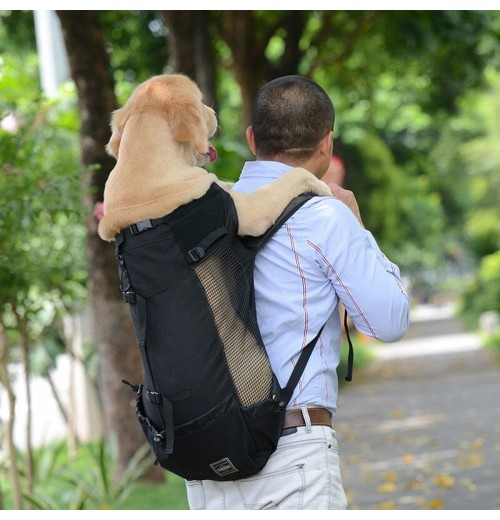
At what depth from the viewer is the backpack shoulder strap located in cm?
289

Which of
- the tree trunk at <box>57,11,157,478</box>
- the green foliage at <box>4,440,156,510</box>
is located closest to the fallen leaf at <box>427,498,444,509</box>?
the green foliage at <box>4,440,156,510</box>

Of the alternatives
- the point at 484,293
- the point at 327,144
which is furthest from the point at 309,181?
the point at 484,293

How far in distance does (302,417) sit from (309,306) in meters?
0.28

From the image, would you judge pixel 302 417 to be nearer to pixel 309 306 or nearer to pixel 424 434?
pixel 309 306

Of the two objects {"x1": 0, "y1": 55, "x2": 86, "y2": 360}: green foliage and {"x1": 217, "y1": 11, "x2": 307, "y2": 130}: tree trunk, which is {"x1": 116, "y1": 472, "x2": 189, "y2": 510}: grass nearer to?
{"x1": 0, "y1": 55, "x2": 86, "y2": 360}: green foliage

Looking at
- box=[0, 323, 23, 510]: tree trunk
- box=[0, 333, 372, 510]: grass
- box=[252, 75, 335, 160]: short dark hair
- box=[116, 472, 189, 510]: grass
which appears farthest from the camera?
box=[116, 472, 189, 510]: grass

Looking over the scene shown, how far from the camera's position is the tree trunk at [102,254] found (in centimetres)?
819

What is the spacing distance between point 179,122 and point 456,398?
13.8 metres

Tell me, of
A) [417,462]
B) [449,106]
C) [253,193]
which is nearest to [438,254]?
[449,106]

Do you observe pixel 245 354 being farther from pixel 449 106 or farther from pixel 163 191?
pixel 449 106

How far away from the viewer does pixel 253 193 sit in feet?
9.67

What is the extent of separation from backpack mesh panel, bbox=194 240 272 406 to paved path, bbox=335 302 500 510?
17.5 feet

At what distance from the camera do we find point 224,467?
280 cm

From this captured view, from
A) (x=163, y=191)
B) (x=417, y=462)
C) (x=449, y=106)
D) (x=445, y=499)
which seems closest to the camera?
(x=163, y=191)
